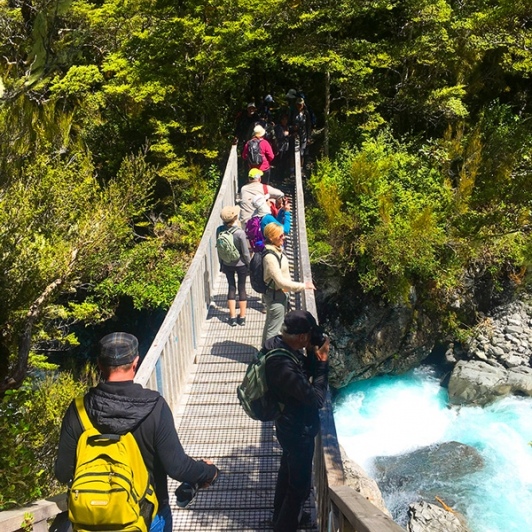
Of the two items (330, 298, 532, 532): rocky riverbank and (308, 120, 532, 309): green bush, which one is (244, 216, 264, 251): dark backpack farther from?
(330, 298, 532, 532): rocky riverbank

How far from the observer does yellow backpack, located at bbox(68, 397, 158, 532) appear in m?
2.31

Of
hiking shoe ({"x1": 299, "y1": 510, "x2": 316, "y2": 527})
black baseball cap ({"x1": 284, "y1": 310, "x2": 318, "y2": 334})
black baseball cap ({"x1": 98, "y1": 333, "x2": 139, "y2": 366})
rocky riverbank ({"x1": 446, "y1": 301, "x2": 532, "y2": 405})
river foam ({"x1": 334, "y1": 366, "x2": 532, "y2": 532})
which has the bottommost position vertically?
river foam ({"x1": 334, "y1": 366, "x2": 532, "y2": 532})

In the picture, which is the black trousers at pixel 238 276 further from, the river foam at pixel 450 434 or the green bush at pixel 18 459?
the river foam at pixel 450 434

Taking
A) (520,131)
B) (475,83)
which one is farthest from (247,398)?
(475,83)

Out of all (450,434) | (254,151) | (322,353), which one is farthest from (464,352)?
(322,353)

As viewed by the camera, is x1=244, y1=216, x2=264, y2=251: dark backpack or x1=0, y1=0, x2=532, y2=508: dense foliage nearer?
x1=244, y1=216, x2=264, y2=251: dark backpack

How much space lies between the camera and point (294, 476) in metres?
3.54

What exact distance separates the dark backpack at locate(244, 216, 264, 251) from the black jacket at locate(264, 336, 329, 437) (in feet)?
10.6

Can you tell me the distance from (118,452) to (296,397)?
1212 mm

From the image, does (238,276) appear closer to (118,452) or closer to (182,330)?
(182,330)

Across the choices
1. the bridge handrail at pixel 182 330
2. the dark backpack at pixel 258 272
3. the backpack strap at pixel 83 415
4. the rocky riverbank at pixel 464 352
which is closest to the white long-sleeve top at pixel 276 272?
the dark backpack at pixel 258 272

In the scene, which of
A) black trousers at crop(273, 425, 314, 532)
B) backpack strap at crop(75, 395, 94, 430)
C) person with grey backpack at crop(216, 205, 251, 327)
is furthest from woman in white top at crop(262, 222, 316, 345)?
backpack strap at crop(75, 395, 94, 430)

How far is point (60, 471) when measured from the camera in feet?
8.38

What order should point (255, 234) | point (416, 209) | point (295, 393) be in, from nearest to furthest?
point (295, 393) < point (255, 234) < point (416, 209)
